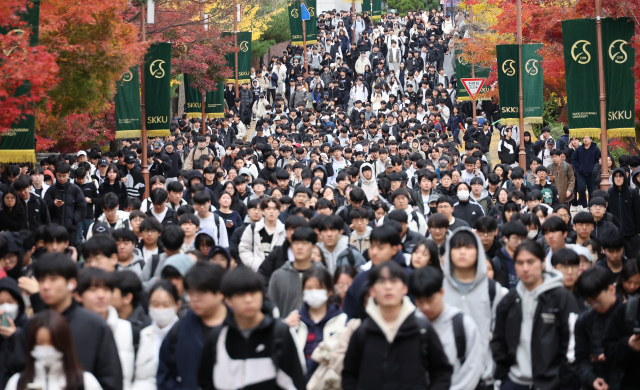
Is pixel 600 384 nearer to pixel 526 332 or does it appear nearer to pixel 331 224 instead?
pixel 526 332

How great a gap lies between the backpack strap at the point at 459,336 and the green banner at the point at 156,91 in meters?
13.3

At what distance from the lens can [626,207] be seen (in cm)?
1216

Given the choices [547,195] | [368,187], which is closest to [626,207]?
[547,195]

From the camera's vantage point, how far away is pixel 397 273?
490 cm

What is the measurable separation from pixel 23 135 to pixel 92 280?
8175mm

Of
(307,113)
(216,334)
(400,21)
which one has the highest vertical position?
(400,21)

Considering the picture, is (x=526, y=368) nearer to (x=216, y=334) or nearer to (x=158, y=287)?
(x=216, y=334)

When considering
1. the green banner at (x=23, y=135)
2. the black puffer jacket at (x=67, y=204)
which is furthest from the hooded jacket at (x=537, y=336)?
the green banner at (x=23, y=135)

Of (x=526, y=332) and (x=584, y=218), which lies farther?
(x=584, y=218)

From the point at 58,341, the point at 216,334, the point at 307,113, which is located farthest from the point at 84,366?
the point at 307,113

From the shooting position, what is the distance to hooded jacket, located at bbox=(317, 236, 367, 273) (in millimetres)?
7614

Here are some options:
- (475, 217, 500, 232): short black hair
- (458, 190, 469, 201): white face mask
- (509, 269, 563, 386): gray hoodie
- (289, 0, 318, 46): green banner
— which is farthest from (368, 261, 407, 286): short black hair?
(289, 0, 318, 46): green banner

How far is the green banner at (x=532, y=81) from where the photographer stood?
64.0ft

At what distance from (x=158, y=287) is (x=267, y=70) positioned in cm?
3193
